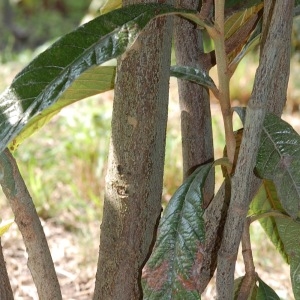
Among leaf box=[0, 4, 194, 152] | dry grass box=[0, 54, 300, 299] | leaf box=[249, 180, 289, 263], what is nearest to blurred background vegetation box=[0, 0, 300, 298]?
dry grass box=[0, 54, 300, 299]

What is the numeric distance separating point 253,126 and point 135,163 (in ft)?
0.66

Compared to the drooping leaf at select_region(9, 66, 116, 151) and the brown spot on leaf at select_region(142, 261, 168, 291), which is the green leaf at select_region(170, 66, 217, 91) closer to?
the drooping leaf at select_region(9, 66, 116, 151)

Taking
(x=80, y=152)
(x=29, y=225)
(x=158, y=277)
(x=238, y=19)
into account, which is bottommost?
(x=158, y=277)

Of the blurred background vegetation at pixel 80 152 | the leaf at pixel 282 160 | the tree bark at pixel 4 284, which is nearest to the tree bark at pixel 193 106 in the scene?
the leaf at pixel 282 160

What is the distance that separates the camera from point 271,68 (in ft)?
2.33

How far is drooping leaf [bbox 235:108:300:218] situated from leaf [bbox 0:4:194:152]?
0.21 m

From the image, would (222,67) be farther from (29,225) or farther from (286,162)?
(29,225)

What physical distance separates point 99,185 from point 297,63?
2.41 m

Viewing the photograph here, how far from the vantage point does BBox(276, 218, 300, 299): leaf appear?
93cm

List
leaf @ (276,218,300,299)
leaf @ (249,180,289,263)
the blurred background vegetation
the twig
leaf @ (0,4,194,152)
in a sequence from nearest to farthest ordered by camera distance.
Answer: leaf @ (0,4,194,152) → the twig → leaf @ (276,218,300,299) → leaf @ (249,180,289,263) → the blurred background vegetation

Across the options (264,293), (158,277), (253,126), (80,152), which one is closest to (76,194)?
(80,152)

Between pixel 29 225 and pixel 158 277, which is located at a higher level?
pixel 29 225

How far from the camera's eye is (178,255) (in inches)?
32.2

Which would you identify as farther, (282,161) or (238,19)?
(238,19)
